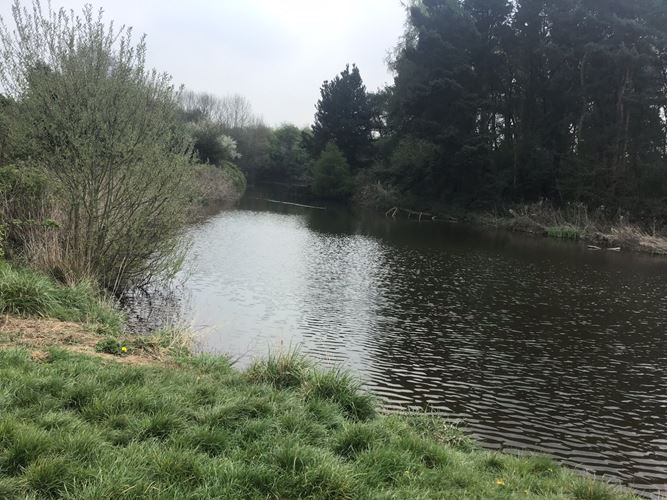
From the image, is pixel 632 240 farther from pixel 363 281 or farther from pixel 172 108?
pixel 172 108

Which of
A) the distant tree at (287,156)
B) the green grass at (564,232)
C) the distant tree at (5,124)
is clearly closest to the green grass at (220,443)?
the distant tree at (5,124)

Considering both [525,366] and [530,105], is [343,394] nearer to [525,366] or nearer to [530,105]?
[525,366]

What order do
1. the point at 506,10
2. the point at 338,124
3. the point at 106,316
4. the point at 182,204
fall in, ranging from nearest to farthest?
the point at 106,316
the point at 182,204
the point at 506,10
the point at 338,124

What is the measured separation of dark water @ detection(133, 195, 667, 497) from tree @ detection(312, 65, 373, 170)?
134ft

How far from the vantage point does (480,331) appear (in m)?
12.9

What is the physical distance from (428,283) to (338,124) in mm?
49719

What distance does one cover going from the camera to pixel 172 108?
1252 centimetres

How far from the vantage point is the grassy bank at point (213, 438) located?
11.9ft

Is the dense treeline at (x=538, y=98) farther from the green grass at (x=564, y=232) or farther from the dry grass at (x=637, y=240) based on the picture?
the dry grass at (x=637, y=240)

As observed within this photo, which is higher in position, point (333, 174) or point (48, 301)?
point (333, 174)

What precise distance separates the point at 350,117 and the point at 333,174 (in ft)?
27.1

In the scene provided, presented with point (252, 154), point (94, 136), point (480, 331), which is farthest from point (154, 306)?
point (252, 154)

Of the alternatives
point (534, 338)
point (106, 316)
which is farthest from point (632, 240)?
point (106, 316)

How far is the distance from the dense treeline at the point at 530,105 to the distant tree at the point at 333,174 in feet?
23.7
